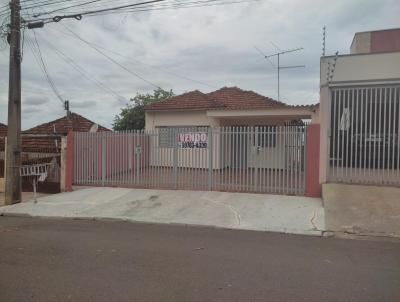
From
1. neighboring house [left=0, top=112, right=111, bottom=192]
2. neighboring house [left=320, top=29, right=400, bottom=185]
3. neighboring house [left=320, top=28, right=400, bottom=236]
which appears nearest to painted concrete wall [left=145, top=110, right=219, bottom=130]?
neighboring house [left=0, top=112, right=111, bottom=192]

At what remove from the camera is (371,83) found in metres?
12.4

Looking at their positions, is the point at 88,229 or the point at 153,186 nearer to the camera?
the point at 88,229

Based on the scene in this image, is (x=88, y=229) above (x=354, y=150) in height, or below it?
below

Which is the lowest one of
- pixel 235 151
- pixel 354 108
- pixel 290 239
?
pixel 290 239

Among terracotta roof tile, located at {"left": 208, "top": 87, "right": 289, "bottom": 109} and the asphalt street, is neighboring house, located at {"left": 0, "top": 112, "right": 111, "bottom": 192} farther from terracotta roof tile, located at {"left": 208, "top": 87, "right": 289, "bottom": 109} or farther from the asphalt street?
the asphalt street

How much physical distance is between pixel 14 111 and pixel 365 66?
10.5 m

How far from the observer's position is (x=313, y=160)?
40.5 feet

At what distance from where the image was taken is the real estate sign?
45.7 feet

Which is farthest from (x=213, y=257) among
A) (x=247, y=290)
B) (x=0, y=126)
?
(x=0, y=126)

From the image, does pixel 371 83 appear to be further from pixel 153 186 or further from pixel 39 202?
pixel 39 202

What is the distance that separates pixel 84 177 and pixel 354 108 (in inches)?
341

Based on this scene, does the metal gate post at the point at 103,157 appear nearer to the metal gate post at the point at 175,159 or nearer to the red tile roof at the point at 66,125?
the metal gate post at the point at 175,159

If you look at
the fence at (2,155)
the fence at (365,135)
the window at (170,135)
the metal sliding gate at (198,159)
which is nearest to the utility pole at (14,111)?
the metal sliding gate at (198,159)

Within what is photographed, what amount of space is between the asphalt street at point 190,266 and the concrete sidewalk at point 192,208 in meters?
0.85
